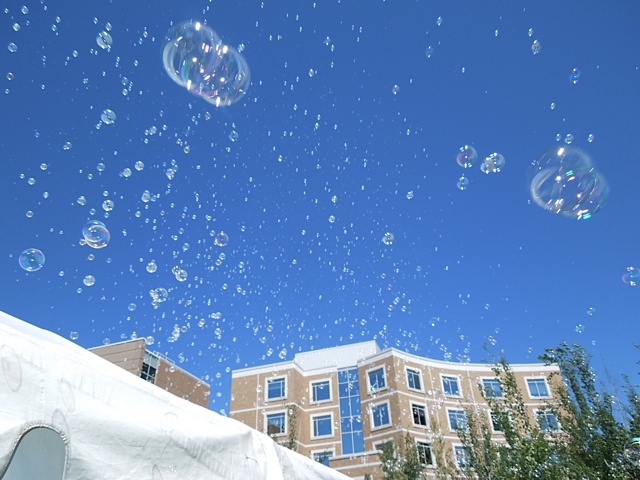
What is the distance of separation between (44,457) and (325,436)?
36.4m

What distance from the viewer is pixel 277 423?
121 ft

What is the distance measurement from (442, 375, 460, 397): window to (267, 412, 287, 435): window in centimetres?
1264

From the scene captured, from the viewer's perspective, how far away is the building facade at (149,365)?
34094 millimetres

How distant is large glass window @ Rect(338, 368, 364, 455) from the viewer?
34.1m

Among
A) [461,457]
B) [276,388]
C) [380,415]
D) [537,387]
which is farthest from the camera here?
[276,388]

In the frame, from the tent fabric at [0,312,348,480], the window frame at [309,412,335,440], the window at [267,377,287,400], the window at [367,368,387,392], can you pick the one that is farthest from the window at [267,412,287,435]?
the tent fabric at [0,312,348,480]

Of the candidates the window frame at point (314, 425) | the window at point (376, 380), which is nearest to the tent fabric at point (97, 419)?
the window at point (376, 380)

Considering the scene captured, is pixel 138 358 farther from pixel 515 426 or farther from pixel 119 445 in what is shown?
pixel 119 445

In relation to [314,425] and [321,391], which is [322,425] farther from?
[321,391]

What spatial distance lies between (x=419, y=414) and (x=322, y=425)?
7841 mm

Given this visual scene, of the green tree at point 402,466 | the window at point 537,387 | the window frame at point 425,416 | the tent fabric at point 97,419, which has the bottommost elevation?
the tent fabric at point 97,419

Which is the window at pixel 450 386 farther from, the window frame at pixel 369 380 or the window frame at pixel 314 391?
the window frame at pixel 314 391

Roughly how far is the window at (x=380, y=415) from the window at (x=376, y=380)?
1.31 metres

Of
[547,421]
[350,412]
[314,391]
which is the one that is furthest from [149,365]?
[547,421]
